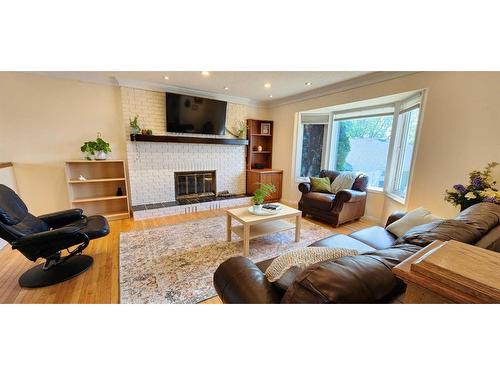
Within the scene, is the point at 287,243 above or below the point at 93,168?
below

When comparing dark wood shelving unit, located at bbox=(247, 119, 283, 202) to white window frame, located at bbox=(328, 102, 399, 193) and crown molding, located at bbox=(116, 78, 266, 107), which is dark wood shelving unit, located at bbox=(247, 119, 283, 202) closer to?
crown molding, located at bbox=(116, 78, 266, 107)

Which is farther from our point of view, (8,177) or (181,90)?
(181,90)

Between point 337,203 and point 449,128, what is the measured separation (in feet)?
5.17

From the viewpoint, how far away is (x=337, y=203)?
328 cm

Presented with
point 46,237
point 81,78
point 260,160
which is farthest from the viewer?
point 260,160

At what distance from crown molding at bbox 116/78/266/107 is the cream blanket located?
267 centimetres

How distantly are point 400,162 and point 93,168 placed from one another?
16.8ft

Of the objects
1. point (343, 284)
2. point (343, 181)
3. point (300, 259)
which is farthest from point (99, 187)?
point (343, 181)

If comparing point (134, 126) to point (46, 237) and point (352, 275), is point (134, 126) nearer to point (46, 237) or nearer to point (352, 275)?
point (46, 237)

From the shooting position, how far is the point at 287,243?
277cm
